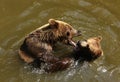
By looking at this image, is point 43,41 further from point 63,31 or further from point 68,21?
point 68,21

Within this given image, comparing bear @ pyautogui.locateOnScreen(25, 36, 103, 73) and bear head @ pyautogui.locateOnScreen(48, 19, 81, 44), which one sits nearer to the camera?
bear @ pyautogui.locateOnScreen(25, 36, 103, 73)

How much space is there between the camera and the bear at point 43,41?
5.63 m

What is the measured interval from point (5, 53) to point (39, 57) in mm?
727

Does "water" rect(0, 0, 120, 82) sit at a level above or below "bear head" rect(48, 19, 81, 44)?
below

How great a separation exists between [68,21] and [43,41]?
3.67ft

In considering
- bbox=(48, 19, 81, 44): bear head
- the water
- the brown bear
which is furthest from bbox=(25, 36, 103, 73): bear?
bbox=(48, 19, 81, 44): bear head

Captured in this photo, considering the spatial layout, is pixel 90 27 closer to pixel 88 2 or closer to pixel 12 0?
pixel 88 2

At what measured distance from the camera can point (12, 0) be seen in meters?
7.38

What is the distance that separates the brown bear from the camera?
5.52 meters

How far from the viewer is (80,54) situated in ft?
18.6

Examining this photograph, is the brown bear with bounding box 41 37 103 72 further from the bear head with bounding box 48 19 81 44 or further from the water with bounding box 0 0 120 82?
the bear head with bounding box 48 19 81 44

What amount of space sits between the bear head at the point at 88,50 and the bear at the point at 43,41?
217mm

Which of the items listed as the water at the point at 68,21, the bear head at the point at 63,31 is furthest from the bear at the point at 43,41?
the water at the point at 68,21

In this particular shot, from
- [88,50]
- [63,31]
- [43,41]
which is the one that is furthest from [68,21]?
[88,50]
